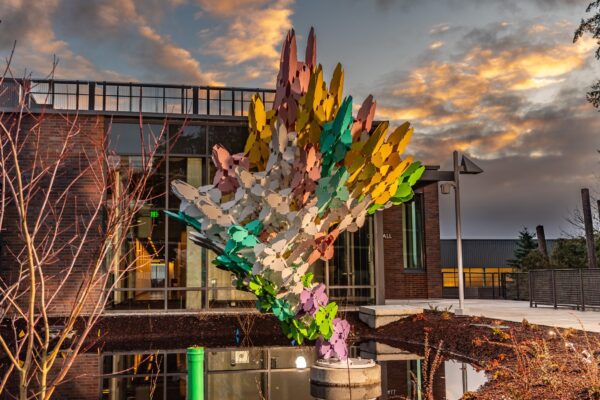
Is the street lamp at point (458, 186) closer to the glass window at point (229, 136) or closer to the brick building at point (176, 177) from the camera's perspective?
the brick building at point (176, 177)

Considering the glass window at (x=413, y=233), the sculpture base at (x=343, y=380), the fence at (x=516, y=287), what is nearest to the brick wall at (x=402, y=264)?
the glass window at (x=413, y=233)

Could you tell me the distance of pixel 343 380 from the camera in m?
9.23

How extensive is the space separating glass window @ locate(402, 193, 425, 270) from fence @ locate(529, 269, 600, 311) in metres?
7.28

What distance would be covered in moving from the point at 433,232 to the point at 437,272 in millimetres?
1748

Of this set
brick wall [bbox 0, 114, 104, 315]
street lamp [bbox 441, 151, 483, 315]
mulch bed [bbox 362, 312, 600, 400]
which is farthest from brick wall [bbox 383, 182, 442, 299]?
brick wall [bbox 0, 114, 104, 315]

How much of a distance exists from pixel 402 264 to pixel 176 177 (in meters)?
12.0

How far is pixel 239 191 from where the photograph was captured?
A: 971cm

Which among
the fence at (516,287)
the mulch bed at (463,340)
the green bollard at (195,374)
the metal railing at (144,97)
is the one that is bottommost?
the mulch bed at (463,340)

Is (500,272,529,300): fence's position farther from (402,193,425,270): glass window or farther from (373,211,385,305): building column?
(373,211,385,305): building column

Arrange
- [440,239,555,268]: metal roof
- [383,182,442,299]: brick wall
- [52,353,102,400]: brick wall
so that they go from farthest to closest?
[440,239,555,268]: metal roof, [383,182,442,299]: brick wall, [52,353,102,400]: brick wall

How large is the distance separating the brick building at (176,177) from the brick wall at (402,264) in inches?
285

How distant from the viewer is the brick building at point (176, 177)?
1864 centimetres

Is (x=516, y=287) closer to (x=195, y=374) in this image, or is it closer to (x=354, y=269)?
(x=354, y=269)

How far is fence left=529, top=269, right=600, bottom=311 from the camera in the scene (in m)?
18.3
